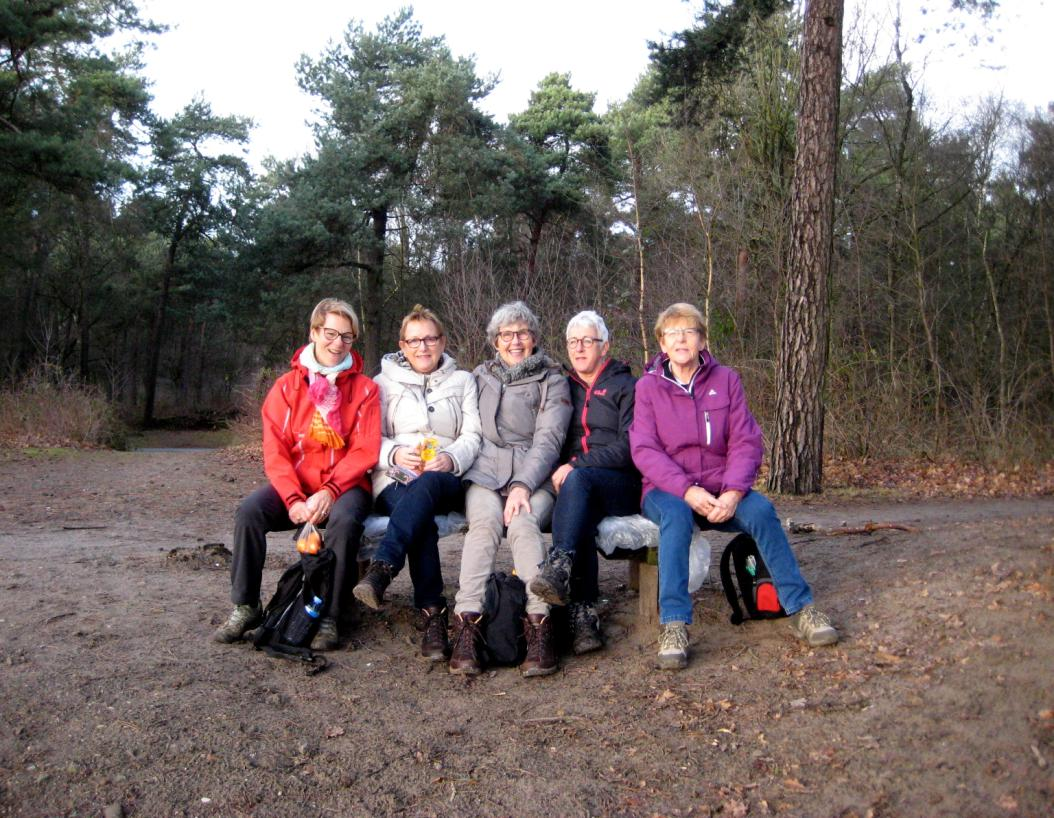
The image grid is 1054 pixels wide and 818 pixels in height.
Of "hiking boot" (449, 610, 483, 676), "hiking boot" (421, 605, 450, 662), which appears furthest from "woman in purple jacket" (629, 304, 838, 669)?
"hiking boot" (421, 605, 450, 662)

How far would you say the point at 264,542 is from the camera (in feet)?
14.9

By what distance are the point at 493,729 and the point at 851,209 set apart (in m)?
14.6

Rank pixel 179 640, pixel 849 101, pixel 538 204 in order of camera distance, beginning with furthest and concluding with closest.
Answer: pixel 538 204
pixel 849 101
pixel 179 640

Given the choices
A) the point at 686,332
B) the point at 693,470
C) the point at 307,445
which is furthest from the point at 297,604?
the point at 686,332

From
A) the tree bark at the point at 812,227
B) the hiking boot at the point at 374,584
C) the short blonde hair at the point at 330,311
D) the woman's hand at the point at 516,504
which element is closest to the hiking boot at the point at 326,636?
the hiking boot at the point at 374,584

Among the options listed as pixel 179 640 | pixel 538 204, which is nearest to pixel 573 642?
pixel 179 640

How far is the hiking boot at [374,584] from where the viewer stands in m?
4.11

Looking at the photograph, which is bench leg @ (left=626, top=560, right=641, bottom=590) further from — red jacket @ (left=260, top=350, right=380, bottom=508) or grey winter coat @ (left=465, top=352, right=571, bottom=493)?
red jacket @ (left=260, top=350, right=380, bottom=508)

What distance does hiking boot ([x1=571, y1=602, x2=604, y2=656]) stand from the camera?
14.5ft

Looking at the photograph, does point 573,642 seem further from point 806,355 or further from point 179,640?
point 806,355

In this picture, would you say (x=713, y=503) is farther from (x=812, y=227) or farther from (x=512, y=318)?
(x=812, y=227)

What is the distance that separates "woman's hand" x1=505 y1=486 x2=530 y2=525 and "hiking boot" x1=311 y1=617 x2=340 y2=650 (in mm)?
981

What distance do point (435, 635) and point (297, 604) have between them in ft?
2.23

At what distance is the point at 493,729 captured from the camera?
3594mm
